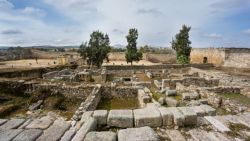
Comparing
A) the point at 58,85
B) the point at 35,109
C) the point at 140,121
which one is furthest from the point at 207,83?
the point at 140,121

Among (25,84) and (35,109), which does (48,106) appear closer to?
(35,109)

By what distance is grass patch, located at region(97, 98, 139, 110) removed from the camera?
13191mm

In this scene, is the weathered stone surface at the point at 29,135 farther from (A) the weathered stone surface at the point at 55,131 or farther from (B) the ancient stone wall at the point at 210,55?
(B) the ancient stone wall at the point at 210,55

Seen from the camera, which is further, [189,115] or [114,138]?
[189,115]

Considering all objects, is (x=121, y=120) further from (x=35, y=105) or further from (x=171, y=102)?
(x=35, y=105)

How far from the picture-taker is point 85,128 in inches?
157

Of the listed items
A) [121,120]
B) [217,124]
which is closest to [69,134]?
[121,120]

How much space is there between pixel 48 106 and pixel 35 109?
77 cm

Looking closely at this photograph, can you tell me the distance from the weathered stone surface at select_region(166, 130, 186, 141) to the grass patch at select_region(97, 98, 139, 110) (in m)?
8.83

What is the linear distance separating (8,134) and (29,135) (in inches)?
15.6

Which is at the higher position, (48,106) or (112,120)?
(112,120)

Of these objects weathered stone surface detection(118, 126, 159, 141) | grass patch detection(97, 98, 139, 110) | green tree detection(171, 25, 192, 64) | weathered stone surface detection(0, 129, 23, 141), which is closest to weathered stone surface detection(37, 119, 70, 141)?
weathered stone surface detection(0, 129, 23, 141)

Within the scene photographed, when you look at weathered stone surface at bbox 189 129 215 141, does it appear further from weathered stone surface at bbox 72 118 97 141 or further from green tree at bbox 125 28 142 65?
green tree at bbox 125 28 142 65

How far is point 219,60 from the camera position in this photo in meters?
36.8
